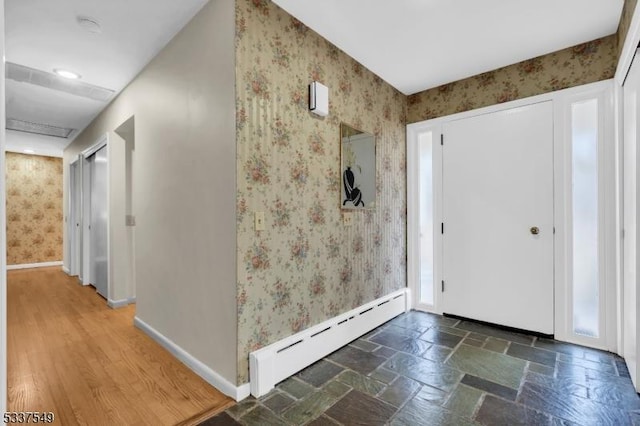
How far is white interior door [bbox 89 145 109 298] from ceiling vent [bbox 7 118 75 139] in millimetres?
859

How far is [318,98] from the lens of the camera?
7.30 feet

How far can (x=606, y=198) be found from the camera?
7.57ft

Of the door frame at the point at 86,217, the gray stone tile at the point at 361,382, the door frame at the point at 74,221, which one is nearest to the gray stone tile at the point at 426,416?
the gray stone tile at the point at 361,382

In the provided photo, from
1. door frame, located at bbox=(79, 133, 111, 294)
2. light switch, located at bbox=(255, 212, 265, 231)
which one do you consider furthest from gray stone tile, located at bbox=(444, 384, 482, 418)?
door frame, located at bbox=(79, 133, 111, 294)

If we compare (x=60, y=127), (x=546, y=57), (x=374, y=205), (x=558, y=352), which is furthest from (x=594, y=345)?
(x=60, y=127)

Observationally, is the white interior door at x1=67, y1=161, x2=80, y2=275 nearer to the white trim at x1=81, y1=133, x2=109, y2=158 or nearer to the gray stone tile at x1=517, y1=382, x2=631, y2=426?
the white trim at x1=81, y1=133, x2=109, y2=158

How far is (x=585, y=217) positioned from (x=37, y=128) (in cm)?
663

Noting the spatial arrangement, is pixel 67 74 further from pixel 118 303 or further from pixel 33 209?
pixel 33 209

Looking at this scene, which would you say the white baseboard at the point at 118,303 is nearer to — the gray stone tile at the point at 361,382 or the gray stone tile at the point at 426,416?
the gray stone tile at the point at 361,382

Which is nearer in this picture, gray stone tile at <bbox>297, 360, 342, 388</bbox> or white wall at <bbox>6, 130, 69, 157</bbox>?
gray stone tile at <bbox>297, 360, 342, 388</bbox>

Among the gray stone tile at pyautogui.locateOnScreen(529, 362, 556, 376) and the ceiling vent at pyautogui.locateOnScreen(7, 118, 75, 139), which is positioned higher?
the ceiling vent at pyautogui.locateOnScreen(7, 118, 75, 139)

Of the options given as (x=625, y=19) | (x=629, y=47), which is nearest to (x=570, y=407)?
(x=629, y=47)

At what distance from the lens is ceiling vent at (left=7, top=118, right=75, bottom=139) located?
417 cm

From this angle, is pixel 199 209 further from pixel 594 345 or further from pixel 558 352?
pixel 594 345
